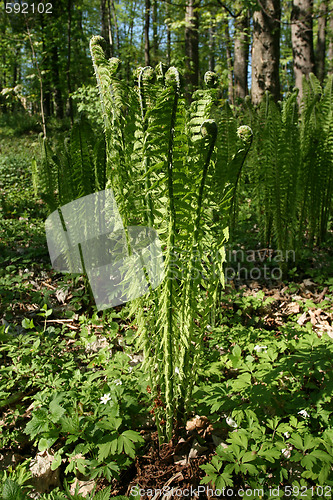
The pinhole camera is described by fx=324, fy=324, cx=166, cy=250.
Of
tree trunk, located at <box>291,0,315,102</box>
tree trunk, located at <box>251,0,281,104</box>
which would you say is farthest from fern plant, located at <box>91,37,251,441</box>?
tree trunk, located at <box>291,0,315,102</box>

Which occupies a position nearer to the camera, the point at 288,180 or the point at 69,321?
the point at 69,321

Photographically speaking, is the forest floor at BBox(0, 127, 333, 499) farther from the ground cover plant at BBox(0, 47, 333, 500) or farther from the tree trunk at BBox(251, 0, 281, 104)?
the tree trunk at BBox(251, 0, 281, 104)

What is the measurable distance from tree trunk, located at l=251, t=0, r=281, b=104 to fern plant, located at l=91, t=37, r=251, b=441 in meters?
3.47

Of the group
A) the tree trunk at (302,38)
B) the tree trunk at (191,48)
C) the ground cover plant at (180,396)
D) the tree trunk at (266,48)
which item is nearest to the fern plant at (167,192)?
the ground cover plant at (180,396)

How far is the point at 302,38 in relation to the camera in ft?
15.4

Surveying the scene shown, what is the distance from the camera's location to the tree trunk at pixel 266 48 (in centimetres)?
402

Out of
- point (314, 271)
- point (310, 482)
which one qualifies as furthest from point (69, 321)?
point (314, 271)

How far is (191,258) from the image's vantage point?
1.17 m

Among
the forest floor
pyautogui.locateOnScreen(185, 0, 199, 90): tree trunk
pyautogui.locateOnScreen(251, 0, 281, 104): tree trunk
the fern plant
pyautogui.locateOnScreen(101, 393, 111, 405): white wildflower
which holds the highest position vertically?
pyautogui.locateOnScreen(185, 0, 199, 90): tree trunk

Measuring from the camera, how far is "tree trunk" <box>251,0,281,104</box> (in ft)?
13.2

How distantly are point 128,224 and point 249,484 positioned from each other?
100 cm

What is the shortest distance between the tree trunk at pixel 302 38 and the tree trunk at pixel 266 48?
2.21ft

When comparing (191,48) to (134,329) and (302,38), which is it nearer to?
(302,38)

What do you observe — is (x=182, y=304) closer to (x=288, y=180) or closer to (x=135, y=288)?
(x=135, y=288)
